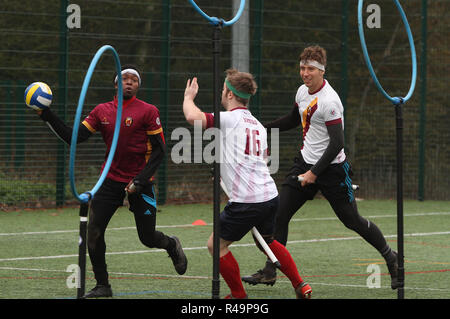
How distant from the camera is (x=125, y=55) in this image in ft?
54.8

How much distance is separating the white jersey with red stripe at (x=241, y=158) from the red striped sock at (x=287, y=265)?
1.62 feet

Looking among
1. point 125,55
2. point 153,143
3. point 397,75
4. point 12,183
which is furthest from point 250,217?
point 397,75

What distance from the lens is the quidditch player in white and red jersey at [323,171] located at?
26.1 ft

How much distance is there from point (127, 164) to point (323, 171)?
176cm

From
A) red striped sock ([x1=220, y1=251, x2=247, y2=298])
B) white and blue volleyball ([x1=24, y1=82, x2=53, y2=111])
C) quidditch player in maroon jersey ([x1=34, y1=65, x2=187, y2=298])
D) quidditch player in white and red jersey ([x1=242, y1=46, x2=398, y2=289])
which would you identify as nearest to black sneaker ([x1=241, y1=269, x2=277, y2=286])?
quidditch player in white and red jersey ([x1=242, y1=46, x2=398, y2=289])

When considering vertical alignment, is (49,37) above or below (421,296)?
above

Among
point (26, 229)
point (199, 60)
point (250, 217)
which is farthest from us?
point (199, 60)

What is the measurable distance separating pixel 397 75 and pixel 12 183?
8.47 metres

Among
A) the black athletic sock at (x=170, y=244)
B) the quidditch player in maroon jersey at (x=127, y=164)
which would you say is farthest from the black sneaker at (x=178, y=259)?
the quidditch player in maroon jersey at (x=127, y=164)

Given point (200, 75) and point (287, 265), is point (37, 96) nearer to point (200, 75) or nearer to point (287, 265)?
point (287, 265)

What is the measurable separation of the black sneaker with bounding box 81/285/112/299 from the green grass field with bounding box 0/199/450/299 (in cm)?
14

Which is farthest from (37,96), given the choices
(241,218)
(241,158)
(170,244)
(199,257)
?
(199,257)

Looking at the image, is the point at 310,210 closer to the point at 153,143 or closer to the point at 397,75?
the point at 397,75

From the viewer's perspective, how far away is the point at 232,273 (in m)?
7.09
